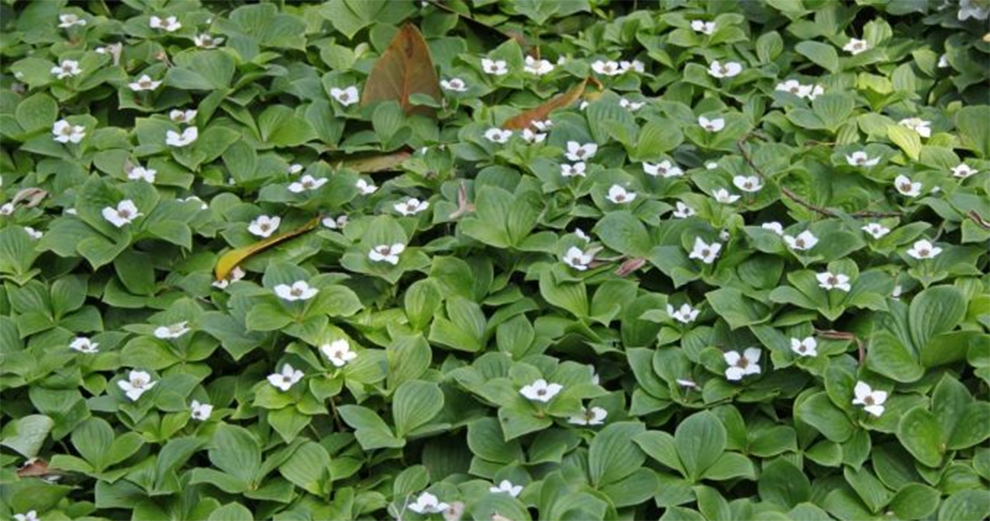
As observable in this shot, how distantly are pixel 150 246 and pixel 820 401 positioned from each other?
148 centimetres

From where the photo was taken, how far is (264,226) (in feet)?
10.5

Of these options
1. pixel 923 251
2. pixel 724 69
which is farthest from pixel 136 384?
pixel 724 69

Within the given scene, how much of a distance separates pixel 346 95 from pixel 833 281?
135 centimetres

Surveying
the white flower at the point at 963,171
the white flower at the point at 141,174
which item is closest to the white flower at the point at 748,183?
the white flower at the point at 963,171

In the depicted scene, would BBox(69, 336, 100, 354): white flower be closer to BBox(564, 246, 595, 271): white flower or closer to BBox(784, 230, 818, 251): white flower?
BBox(564, 246, 595, 271): white flower

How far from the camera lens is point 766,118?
3.52m

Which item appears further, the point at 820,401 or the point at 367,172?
the point at 367,172

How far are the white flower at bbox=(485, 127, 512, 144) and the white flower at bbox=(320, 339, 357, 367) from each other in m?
0.77

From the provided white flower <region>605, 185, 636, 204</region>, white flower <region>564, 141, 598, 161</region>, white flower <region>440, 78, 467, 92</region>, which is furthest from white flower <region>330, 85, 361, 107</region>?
white flower <region>605, 185, 636, 204</region>

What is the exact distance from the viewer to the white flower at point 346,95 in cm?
358

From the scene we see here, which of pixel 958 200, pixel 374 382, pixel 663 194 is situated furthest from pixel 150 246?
pixel 958 200

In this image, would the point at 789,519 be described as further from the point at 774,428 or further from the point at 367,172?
the point at 367,172

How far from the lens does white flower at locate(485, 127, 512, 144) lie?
3.40 m

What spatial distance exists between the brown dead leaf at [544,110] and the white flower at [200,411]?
1104 millimetres
